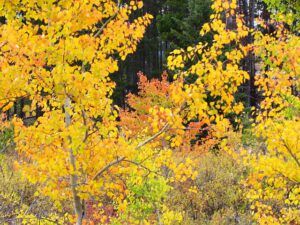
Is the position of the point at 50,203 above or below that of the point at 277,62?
below

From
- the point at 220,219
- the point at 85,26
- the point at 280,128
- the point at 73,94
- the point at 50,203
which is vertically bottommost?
the point at 220,219

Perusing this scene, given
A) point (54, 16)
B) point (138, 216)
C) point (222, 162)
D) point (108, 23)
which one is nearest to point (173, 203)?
point (222, 162)

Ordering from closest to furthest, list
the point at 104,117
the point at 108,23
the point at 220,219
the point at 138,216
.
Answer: the point at 104,117
the point at 108,23
the point at 138,216
the point at 220,219

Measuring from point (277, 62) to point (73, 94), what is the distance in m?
3.51

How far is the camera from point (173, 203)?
11.6 metres

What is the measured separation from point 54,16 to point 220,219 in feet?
26.1

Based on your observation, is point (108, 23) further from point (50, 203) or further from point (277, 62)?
point (50, 203)

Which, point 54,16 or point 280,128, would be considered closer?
point 54,16

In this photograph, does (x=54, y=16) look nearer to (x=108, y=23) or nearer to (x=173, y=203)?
(x=108, y=23)

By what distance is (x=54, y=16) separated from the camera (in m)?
4.18

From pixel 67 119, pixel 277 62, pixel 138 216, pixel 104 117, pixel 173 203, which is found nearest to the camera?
pixel 104 117

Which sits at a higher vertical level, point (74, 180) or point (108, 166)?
point (108, 166)

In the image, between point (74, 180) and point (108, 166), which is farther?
point (74, 180)

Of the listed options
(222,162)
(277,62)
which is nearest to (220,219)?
(222,162)
